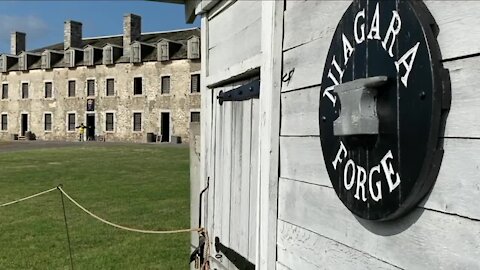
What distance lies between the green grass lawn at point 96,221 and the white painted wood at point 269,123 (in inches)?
202

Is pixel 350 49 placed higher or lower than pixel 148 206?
higher

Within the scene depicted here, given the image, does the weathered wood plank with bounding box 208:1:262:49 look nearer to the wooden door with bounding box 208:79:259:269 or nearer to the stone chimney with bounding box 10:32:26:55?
the wooden door with bounding box 208:79:259:269

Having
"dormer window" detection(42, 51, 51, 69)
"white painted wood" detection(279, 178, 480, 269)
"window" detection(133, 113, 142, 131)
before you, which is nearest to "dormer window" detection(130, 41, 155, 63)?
"window" detection(133, 113, 142, 131)

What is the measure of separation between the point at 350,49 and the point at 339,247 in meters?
0.75

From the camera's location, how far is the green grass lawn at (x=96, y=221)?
7.95m

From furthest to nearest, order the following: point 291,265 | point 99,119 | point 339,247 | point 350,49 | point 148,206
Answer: point 99,119
point 148,206
point 291,265
point 339,247
point 350,49

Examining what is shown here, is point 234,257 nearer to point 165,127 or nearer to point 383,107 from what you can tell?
point 383,107

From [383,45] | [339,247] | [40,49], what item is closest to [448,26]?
[383,45]

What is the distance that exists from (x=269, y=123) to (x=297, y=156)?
0.31m

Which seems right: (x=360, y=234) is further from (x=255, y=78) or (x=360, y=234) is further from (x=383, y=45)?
(x=255, y=78)

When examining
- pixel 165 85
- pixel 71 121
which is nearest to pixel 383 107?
pixel 165 85

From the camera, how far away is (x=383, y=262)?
5.71 ft

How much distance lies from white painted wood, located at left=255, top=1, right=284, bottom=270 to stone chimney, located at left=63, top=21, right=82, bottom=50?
2354 inches

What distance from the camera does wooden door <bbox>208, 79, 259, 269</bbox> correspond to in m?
3.16
